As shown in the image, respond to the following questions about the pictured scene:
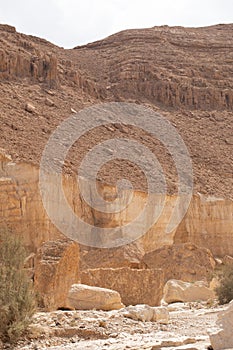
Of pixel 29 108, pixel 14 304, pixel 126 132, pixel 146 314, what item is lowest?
pixel 146 314

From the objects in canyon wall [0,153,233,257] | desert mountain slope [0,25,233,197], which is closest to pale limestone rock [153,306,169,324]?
canyon wall [0,153,233,257]

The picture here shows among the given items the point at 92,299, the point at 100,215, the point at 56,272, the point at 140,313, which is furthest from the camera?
the point at 100,215

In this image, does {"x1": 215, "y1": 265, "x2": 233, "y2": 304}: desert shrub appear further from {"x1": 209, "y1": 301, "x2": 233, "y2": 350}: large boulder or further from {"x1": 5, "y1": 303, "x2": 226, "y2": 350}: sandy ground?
{"x1": 209, "y1": 301, "x2": 233, "y2": 350}: large boulder

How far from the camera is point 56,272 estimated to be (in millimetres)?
14797

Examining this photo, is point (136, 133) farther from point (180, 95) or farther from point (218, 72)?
point (218, 72)

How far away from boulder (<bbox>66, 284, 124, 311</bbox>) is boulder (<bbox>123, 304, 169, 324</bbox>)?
0.81m

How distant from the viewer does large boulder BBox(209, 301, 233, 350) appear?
880cm

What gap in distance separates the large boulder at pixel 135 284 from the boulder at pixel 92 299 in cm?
199

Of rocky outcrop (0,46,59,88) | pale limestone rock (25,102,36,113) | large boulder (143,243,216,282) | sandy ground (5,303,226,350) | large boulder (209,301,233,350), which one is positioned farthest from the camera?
rocky outcrop (0,46,59,88)

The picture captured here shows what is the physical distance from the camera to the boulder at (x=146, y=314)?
1241 centimetres

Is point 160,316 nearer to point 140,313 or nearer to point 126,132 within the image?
point 140,313

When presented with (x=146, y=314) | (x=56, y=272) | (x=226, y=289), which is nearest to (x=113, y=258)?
(x=226, y=289)

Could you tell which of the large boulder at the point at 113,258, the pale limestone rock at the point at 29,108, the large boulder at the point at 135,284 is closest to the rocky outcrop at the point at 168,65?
the pale limestone rock at the point at 29,108

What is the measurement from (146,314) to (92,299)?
1.40m
